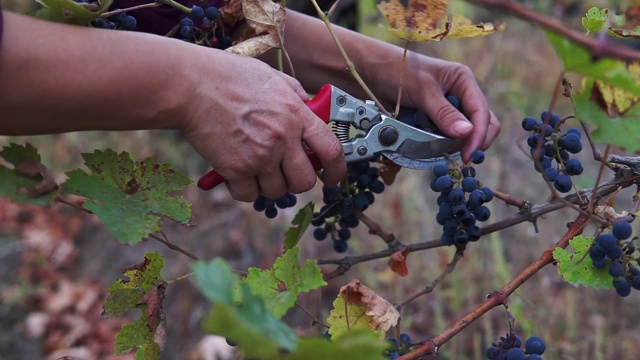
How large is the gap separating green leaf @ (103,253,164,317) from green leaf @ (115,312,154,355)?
37 millimetres

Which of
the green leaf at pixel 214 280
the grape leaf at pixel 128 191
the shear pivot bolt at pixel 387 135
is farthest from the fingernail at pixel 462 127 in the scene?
the green leaf at pixel 214 280

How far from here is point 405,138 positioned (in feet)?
4.60

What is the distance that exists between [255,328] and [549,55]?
5412 mm

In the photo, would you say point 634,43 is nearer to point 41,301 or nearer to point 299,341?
point 41,301

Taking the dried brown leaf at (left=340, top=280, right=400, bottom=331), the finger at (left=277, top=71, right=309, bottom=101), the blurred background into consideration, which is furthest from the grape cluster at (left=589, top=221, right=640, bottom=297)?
the blurred background

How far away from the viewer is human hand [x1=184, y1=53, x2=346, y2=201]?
3.63 ft

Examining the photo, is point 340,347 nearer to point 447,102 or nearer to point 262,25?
point 262,25

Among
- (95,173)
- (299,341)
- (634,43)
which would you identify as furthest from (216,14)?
(634,43)

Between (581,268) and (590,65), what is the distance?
0.45 metres

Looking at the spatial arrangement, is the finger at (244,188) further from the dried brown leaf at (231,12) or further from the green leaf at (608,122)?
the green leaf at (608,122)

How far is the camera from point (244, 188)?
1248 millimetres

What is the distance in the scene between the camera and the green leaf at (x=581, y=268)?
3.63 feet

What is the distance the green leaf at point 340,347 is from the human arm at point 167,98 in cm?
48

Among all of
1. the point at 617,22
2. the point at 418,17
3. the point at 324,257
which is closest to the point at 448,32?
the point at 418,17
